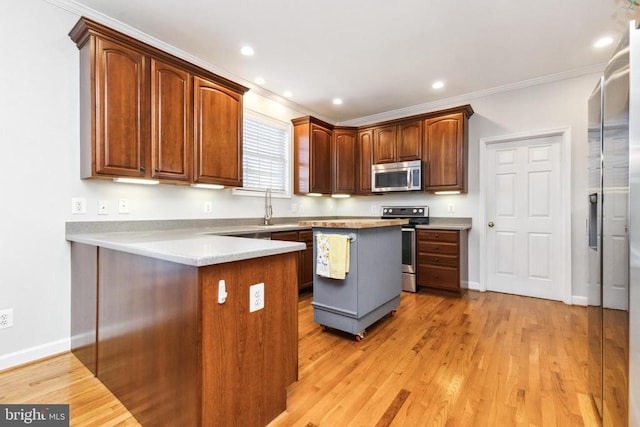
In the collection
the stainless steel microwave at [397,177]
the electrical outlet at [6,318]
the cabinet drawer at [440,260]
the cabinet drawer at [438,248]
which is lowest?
the electrical outlet at [6,318]

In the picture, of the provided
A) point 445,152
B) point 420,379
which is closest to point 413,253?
point 445,152

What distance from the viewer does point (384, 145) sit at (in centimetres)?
460

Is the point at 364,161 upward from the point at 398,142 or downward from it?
downward

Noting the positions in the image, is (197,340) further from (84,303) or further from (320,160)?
(320,160)

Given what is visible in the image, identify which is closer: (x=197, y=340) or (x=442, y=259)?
(x=197, y=340)

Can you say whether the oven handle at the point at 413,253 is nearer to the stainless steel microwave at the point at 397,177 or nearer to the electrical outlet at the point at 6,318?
the stainless steel microwave at the point at 397,177

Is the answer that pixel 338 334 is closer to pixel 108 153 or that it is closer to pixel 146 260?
pixel 146 260

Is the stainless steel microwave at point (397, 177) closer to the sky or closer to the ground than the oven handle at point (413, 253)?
closer to the sky

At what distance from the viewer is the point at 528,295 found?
149 inches

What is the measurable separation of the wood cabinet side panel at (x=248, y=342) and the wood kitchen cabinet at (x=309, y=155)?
9.65 ft

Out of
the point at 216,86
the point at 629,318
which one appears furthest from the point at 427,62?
the point at 629,318

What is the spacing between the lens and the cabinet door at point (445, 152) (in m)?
3.92

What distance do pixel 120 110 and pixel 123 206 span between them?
815mm

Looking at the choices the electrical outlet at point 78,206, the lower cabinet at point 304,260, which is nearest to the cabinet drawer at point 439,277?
the lower cabinet at point 304,260
